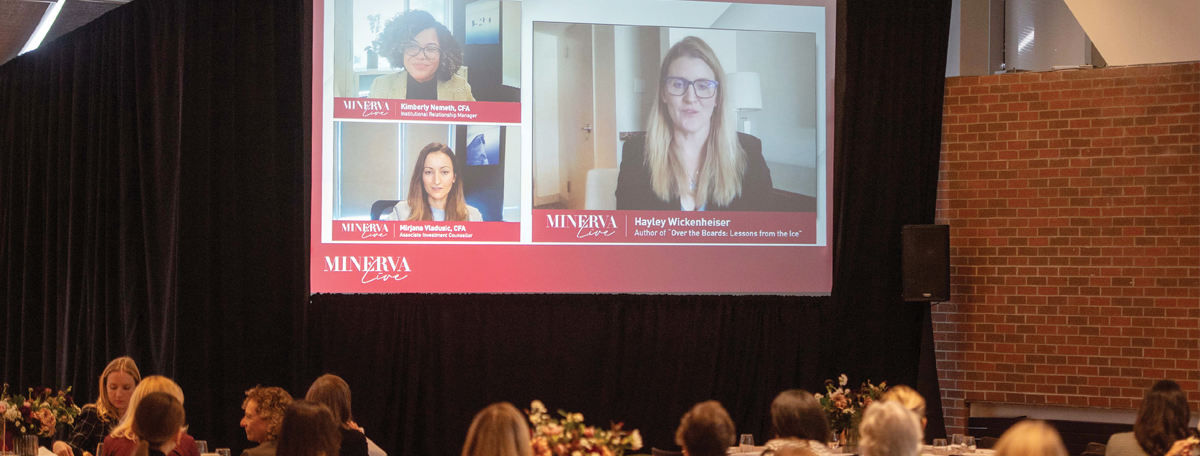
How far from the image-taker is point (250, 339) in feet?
20.2

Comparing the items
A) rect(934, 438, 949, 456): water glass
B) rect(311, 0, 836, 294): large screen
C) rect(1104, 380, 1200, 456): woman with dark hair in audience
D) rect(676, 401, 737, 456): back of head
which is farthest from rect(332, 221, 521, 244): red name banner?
rect(1104, 380, 1200, 456): woman with dark hair in audience

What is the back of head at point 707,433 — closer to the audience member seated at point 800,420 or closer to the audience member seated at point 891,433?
the audience member seated at point 891,433

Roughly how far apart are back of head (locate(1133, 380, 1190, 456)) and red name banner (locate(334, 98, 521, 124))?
3.96 meters

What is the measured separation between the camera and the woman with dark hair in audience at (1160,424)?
12.4 feet

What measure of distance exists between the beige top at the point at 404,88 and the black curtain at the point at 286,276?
1.59 feet

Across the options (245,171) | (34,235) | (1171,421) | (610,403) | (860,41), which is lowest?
(610,403)

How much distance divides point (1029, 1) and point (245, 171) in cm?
536

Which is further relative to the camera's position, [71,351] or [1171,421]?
[71,351]

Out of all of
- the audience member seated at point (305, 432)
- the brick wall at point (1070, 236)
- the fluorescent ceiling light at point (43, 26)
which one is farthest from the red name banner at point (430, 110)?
the audience member seated at point (305, 432)

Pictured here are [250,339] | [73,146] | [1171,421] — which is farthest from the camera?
[73,146]

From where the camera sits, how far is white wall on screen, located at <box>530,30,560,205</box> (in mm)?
6414

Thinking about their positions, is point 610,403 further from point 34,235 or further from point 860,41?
point 34,235

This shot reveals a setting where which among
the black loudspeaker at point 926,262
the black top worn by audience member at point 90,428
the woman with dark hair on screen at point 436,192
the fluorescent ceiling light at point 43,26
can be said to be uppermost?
the fluorescent ceiling light at point 43,26

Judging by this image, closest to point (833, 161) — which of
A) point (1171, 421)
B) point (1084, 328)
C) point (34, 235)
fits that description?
point (1084, 328)
